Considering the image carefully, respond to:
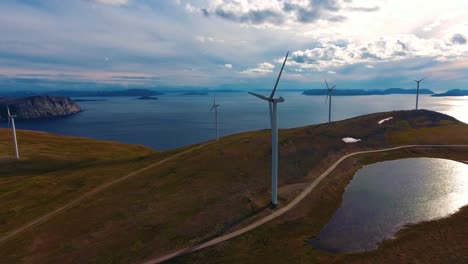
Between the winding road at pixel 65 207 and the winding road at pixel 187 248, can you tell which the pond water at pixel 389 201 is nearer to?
the winding road at pixel 187 248

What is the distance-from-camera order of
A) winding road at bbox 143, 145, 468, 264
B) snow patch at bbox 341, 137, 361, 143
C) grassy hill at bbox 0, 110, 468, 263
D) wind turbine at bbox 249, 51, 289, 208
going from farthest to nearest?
snow patch at bbox 341, 137, 361, 143 < wind turbine at bbox 249, 51, 289, 208 < grassy hill at bbox 0, 110, 468, 263 < winding road at bbox 143, 145, 468, 264

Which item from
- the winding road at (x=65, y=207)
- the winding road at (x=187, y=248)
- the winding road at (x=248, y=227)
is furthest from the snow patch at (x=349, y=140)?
the winding road at (x=65, y=207)

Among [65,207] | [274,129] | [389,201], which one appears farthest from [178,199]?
[389,201]

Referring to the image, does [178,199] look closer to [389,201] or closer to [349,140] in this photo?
[389,201]

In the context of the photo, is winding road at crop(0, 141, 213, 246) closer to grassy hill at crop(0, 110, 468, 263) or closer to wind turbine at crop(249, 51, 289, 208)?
grassy hill at crop(0, 110, 468, 263)

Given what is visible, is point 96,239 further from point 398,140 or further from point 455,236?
point 398,140

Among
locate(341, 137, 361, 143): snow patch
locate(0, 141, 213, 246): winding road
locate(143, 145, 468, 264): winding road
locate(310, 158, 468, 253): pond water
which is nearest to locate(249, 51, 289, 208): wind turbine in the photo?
locate(143, 145, 468, 264): winding road
